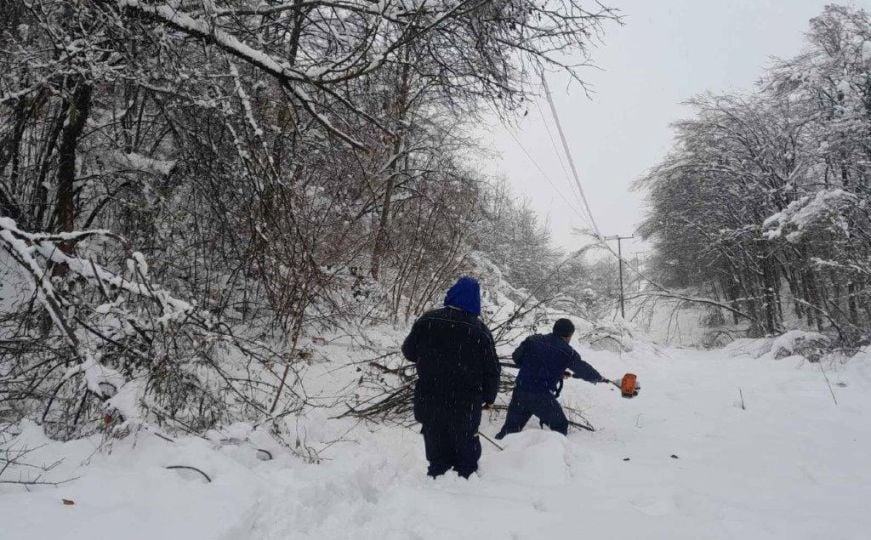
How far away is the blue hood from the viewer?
3.70 metres

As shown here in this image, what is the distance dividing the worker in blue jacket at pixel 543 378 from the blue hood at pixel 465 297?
139 cm

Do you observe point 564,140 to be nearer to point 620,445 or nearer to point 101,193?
point 620,445

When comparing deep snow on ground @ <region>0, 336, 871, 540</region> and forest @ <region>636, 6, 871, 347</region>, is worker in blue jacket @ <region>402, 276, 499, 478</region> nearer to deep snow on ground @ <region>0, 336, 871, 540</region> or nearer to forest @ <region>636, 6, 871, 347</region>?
deep snow on ground @ <region>0, 336, 871, 540</region>

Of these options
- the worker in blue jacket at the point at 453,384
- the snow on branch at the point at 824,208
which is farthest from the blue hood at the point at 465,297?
the snow on branch at the point at 824,208

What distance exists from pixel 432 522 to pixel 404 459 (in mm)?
1448

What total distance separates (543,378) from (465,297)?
1.59 metres

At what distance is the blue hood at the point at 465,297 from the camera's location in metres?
3.70

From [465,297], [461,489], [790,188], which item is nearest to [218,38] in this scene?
[465,297]

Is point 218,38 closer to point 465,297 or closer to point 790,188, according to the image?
point 465,297

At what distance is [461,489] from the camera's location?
312 centimetres

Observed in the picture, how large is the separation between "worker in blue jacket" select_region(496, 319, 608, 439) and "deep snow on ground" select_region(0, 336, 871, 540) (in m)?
0.43

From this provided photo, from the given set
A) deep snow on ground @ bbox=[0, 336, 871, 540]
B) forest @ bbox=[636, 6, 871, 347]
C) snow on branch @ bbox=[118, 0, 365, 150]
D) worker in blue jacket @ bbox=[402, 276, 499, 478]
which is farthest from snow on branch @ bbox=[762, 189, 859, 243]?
snow on branch @ bbox=[118, 0, 365, 150]

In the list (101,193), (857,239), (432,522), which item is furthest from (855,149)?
(101,193)

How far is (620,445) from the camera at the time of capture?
4.66 meters
